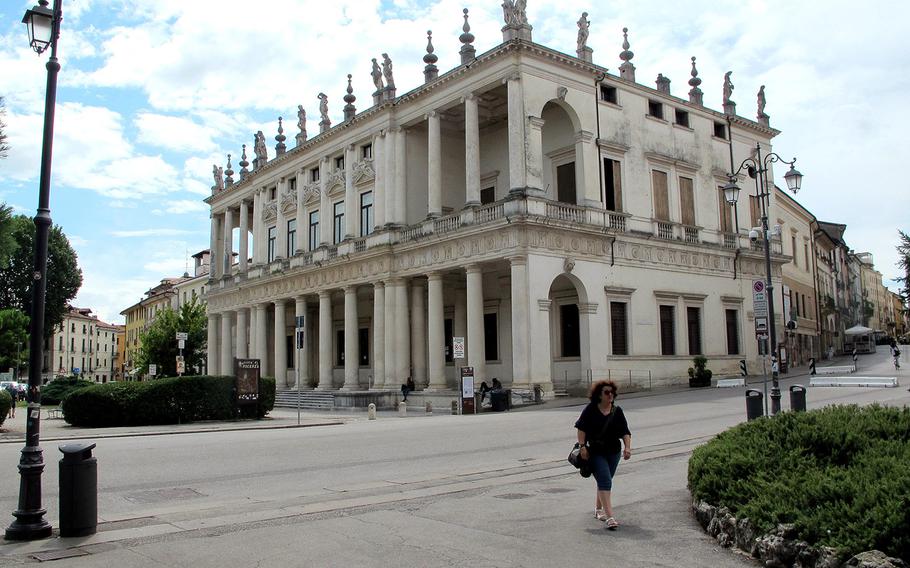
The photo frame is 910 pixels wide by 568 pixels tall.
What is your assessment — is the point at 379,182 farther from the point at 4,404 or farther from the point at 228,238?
the point at 228,238

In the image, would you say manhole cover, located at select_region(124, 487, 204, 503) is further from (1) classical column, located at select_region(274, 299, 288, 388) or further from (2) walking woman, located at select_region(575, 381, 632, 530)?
(1) classical column, located at select_region(274, 299, 288, 388)

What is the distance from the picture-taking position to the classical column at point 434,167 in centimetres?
3734

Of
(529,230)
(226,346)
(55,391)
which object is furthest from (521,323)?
(55,391)

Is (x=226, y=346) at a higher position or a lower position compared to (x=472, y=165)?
lower

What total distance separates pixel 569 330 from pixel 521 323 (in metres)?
5.41

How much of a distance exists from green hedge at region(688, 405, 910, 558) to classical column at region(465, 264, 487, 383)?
76.9 ft

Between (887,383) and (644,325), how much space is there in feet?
35.2

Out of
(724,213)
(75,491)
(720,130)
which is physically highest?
(720,130)

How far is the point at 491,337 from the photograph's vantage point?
39531 millimetres

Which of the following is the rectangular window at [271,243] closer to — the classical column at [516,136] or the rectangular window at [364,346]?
the rectangular window at [364,346]

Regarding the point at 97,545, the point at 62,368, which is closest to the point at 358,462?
the point at 97,545

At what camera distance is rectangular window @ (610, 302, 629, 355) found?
35.3m

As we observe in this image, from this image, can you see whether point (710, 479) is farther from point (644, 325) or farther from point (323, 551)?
point (644, 325)

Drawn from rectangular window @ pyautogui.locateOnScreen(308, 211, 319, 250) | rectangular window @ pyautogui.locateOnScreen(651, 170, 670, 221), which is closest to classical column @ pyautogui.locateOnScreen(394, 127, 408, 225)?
rectangular window @ pyautogui.locateOnScreen(308, 211, 319, 250)
